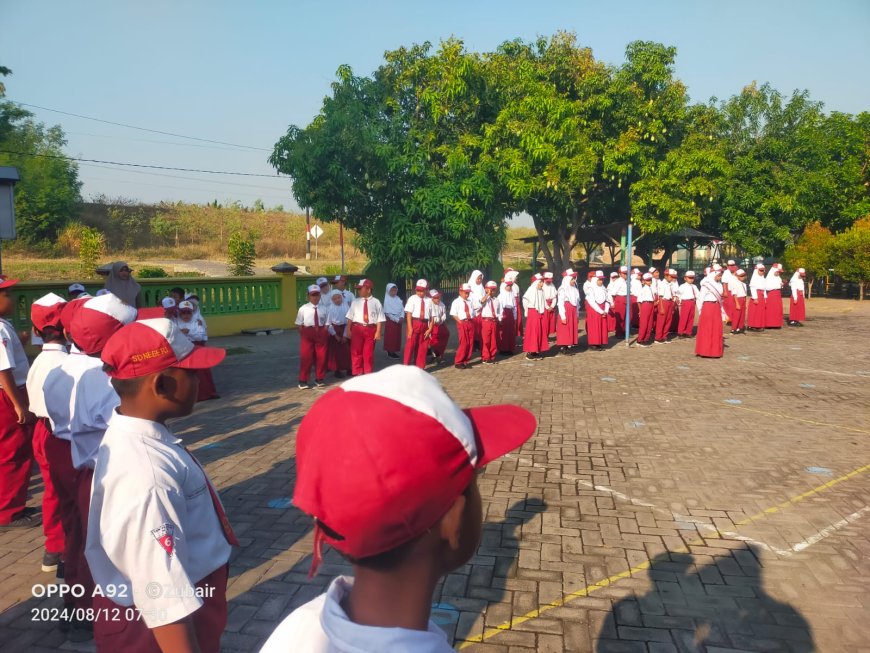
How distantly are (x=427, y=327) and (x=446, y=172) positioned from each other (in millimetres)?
7120

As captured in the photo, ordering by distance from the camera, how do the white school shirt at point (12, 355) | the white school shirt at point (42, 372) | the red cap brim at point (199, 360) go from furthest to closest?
the white school shirt at point (12, 355) < the white school shirt at point (42, 372) < the red cap brim at point (199, 360)

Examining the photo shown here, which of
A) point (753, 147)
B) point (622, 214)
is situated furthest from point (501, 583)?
point (753, 147)

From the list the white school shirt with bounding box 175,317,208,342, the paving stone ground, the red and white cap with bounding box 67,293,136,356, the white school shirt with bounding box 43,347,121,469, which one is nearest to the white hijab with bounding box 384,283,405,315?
the paving stone ground

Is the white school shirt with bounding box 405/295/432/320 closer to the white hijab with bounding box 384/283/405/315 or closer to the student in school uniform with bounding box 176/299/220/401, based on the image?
the white hijab with bounding box 384/283/405/315

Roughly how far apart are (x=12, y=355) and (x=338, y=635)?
16.1ft

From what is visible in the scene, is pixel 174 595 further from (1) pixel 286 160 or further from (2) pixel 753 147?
(2) pixel 753 147

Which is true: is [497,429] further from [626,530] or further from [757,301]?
[757,301]

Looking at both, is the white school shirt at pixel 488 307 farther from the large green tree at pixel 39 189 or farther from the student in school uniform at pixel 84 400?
the large green tree at pixel 39 189

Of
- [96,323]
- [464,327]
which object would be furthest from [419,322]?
[96,323]

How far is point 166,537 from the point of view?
2.04 m

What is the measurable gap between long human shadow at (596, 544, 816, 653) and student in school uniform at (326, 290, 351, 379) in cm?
821

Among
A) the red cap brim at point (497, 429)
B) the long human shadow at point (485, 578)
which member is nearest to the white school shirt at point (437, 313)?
the long human shadow at point (485, 578)

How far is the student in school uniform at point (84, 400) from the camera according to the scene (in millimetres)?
3196

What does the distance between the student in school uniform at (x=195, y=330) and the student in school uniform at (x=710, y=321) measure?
9545 mm
